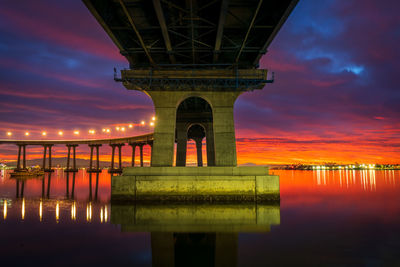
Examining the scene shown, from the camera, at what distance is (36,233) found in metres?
14.5

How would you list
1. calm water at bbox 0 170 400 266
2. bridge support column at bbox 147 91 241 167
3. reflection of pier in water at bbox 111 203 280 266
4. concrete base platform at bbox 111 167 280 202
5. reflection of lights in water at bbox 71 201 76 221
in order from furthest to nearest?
1. bridge support column at bbox 147 91 241 167
2. concrete base platform at bbox 111 167 280 202
3. reflection of lights in water at bbox 71 201 76 221
4. reflection of pier in water at bbox 111 203 280 266
5. calm water at bbox 0 170 400 266

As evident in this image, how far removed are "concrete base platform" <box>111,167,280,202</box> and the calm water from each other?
113cm

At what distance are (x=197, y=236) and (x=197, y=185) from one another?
331 inches

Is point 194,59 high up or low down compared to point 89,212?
up

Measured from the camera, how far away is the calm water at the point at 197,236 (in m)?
10.8

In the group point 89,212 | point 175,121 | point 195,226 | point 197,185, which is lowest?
point 89,212

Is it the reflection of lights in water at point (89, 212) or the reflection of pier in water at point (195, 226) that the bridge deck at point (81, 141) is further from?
the reflection of pier in water at point (195, 226)

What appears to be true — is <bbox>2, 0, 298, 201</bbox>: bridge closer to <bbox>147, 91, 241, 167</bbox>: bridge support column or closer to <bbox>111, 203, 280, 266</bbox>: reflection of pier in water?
<bbox>147, 91, 241, 167</bbox>: bridge support column

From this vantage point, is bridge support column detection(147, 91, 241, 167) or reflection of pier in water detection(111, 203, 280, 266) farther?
bridge support column detection(147, 91, 241, 167)

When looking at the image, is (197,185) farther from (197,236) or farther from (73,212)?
(73,212)

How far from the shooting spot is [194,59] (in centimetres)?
2589

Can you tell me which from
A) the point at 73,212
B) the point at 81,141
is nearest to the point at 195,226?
the point at 73,212

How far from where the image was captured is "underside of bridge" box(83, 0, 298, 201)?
19.4 m

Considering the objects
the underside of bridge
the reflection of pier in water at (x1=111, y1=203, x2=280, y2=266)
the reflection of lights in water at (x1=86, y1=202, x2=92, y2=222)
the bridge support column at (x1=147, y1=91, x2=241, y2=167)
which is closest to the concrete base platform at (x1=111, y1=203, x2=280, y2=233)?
the reflection of pier in water at (x1=111, y1=203, x2=280, y2=266)
